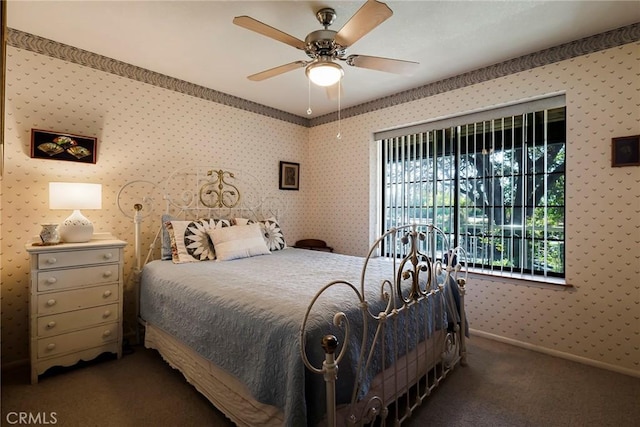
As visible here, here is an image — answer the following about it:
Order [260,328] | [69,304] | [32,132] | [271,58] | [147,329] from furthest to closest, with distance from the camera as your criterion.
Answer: [271,58]
[147,329]
[32,132]
[69,304]
[260,328]

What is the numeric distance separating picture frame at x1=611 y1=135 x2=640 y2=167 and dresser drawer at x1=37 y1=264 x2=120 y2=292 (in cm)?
385

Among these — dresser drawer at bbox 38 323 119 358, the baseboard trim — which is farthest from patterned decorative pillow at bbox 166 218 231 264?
the baseboard trim

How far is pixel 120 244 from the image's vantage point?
2.47 meters

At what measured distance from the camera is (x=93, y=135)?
2.74m

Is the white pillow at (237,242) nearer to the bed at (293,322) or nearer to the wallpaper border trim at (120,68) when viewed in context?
the bed at (293,322)

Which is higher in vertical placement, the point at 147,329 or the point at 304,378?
the point at 304,378

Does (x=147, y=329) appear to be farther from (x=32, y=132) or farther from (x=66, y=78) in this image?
(x=66, y=78)

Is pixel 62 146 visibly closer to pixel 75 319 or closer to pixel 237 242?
pixel 75 319

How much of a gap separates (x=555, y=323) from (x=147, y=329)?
3344mm

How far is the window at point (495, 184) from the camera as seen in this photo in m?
2.72

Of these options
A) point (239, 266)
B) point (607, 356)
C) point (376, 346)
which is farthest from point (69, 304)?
point (607, 356)

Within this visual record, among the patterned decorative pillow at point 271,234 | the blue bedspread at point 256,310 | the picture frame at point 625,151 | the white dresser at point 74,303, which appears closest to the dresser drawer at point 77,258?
the white dresser at point 74,303

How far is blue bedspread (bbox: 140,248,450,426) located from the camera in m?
1.32

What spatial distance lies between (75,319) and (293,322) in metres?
1.92
